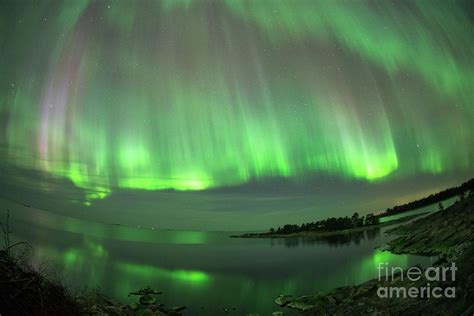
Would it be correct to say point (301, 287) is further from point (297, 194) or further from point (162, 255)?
point (162, 255)

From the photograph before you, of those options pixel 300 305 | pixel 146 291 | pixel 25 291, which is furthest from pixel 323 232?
pixel 25 291

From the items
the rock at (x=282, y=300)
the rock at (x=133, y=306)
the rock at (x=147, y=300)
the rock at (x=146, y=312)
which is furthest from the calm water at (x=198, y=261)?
the rock at (x=146, y=312)

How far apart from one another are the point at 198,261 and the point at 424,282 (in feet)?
31.3

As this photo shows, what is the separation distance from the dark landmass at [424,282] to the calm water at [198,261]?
0.64 metres

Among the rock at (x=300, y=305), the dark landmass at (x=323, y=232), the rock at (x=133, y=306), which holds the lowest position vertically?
the rock at (x=300, y=305)

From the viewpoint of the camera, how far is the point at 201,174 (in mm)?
14195

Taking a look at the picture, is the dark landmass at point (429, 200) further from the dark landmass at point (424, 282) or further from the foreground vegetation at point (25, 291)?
the foreground vegetation at point (25, 291)

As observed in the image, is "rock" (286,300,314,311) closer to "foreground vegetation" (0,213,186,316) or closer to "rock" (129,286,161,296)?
"rock" (129,286,161,296)

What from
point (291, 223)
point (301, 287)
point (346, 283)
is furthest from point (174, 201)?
point (346, 283)

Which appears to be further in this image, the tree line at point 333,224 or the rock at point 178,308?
the tree line at point 333,224

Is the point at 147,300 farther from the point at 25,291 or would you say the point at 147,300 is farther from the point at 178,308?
the point at 25,291

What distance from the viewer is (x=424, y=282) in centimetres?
733

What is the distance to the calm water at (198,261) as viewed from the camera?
11.9 metres

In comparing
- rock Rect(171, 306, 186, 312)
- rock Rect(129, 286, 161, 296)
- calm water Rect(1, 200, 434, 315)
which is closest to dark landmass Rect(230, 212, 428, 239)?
calm water Rect(1, 200, 434, 315)
